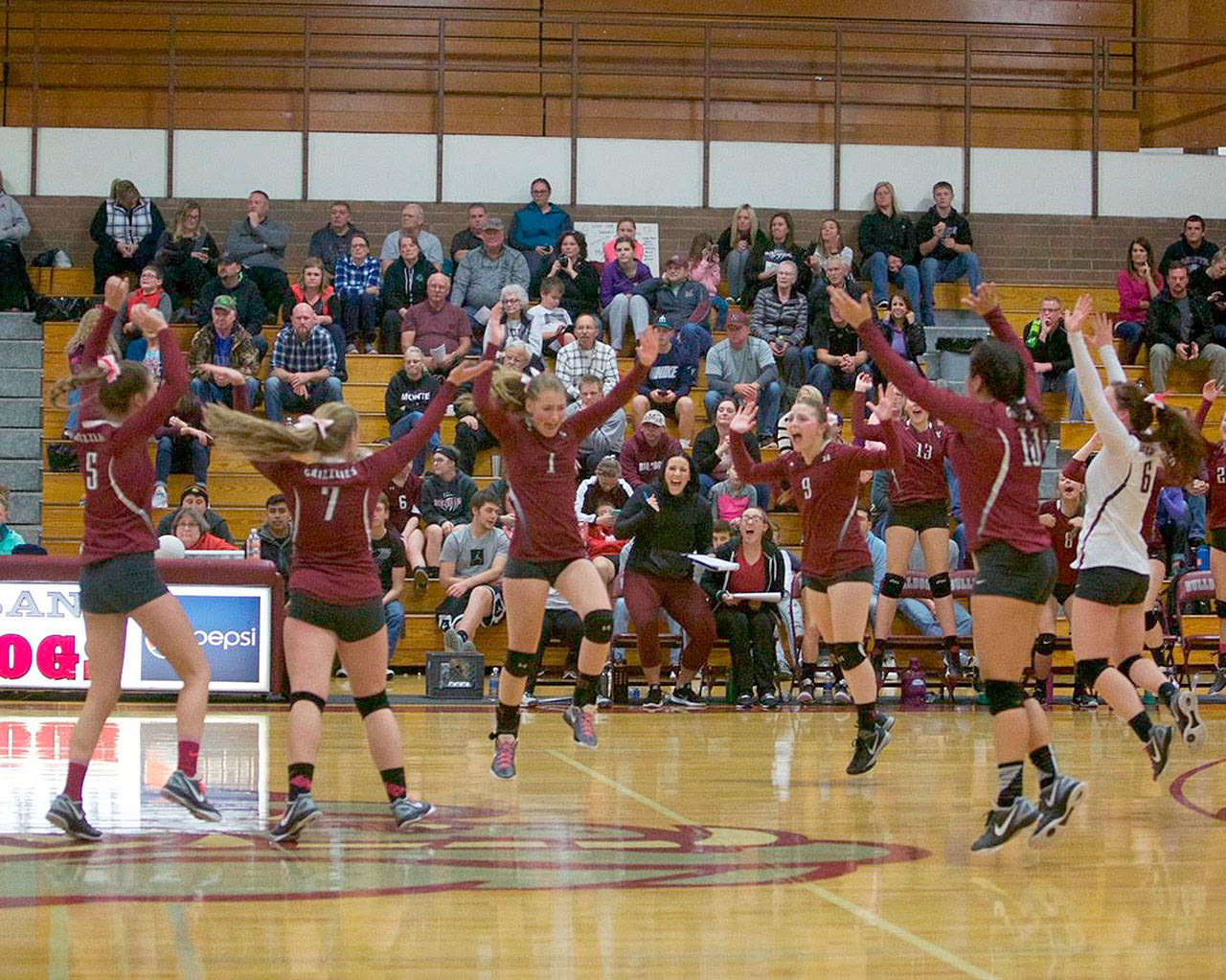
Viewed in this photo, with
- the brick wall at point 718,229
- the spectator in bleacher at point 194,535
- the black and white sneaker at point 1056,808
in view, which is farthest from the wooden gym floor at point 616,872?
the brick wall at point 718,229

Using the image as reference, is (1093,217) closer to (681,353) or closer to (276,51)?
(681,353)

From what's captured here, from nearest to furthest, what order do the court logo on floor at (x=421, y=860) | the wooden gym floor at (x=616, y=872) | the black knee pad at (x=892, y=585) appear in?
→ the wooden gym floor at (x=616, y=872) < the court logo on floor at (x=421, y=860) < the black knee pad at (x=892, y=585)

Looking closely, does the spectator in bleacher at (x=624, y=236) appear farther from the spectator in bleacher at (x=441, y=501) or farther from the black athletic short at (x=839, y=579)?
the black athletic short at (x=839, y=579)

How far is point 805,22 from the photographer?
20.7m

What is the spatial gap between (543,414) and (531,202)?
1114 cm

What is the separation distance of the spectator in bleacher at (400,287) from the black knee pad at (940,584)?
700 centimetres

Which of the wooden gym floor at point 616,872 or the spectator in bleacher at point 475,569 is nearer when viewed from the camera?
the wooden gym floor at point 616,872

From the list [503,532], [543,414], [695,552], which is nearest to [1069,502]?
[695,552]

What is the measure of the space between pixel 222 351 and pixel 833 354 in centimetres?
603

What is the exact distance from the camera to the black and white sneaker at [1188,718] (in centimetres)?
885

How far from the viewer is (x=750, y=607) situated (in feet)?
44.0

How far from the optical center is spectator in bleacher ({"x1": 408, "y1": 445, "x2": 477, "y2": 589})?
1505 cm

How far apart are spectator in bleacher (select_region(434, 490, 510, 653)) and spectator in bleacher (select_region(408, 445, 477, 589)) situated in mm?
688

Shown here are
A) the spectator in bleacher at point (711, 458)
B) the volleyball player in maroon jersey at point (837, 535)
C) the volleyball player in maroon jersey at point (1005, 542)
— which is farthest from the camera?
the spectator in bleacher at point (711, 458)
